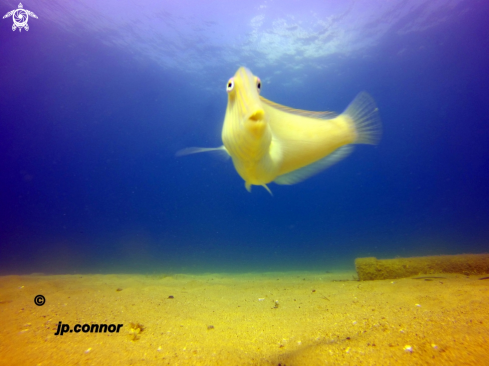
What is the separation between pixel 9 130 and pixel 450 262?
47546 mm

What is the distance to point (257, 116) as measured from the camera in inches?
58.0

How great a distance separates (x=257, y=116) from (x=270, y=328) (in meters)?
2.56

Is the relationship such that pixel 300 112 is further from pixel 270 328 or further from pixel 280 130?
pixel 270 328

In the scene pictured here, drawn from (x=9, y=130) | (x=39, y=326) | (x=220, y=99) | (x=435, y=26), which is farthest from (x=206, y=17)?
(x=9, y=130)

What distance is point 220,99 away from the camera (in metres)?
31.6

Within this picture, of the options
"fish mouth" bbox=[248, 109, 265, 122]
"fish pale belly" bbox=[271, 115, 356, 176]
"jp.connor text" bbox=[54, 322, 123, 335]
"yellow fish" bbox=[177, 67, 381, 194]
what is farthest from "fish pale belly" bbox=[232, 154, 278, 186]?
"jp.connor text" bbox=[54, 322, 123, 335]

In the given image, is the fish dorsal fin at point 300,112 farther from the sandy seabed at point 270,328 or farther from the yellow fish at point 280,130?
the sandy seabed at point 270,328

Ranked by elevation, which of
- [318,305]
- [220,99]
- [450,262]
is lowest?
[318,305]

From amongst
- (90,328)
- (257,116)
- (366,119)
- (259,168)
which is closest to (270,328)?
(259,168)

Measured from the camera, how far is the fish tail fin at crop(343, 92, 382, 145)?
7.93 ft

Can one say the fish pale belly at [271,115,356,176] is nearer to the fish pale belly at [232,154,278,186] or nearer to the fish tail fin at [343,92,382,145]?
the fish pale belly at [232,154,278,186]

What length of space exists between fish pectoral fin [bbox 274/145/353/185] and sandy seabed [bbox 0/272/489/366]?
177 cm

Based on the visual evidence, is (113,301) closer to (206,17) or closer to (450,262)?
(450,262)

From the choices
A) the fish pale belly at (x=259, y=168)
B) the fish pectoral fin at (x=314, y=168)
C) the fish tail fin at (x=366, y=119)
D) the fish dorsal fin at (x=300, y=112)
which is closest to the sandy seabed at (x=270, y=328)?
the fish pale belly at (x=259, y=168)
